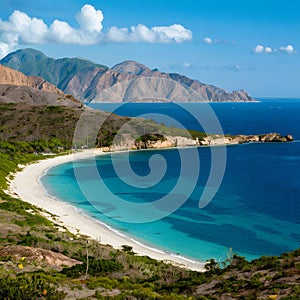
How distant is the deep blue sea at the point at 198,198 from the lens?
104 feet

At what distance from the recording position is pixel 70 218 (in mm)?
36969

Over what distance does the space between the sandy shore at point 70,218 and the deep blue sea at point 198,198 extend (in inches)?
51.4

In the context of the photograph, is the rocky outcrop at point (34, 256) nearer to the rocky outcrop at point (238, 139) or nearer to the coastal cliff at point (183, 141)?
the coastal cliff at point (183, 141)

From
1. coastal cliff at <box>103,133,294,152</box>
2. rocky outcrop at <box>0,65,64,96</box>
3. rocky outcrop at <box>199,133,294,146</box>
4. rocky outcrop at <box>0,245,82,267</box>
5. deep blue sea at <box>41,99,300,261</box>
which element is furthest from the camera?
rocky outcrop at <box>0,65,64,96</box>

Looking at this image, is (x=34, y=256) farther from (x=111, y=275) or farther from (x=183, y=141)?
(x=183, y=141)

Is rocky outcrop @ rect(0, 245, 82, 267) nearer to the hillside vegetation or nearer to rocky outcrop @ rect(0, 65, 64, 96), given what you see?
the hillside vegetation

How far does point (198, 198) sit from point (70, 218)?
53.9 ft

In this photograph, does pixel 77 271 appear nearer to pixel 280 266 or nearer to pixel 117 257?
pixel 117 257

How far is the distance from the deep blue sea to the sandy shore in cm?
130

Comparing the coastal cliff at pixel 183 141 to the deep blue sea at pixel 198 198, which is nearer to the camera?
the deep blue sea at pixel 198 198

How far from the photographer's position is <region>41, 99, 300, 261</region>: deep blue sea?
3173cm

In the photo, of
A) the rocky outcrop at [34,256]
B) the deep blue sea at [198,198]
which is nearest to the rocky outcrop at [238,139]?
the deep blue sea at [198,198]

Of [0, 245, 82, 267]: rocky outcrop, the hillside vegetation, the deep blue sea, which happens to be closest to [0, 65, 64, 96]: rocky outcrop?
the deep blue sea

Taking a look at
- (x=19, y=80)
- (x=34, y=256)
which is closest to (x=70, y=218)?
(x=34, y=256)
